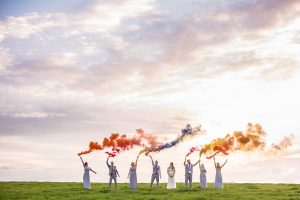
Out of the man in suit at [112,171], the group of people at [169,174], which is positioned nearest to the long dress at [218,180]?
the group of people at [169,174]

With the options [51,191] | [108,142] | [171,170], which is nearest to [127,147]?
[108,142]

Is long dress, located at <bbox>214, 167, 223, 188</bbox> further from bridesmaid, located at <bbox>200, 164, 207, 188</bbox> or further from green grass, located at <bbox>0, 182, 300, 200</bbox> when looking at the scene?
green grass, located at <bbox>0, 182, 300, 200</bbox>

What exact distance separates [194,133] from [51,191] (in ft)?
55.3

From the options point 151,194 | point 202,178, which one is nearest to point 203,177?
point 202,178

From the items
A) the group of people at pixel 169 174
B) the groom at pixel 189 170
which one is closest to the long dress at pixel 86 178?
the group of people at pixel 169 174

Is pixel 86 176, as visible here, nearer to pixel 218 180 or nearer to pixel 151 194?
pixel 151 194

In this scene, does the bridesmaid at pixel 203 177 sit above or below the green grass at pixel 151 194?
above

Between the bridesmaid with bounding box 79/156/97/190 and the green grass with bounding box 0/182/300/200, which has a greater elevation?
the bridesmaid with bounding box 79/156/97/190

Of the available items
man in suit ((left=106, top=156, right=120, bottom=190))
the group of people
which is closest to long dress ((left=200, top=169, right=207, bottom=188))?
the group of people

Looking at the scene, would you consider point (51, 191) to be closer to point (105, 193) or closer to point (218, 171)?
point (105, 193)

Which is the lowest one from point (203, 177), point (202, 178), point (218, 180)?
point (218, 180)

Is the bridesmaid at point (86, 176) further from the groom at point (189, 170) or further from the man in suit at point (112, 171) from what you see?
the groom at point (189, 170)

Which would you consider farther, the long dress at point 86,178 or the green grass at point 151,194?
the long dress at point 86,178

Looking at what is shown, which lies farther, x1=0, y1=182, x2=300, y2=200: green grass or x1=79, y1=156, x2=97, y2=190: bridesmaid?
x1=79, y1=156, x2=97, y2=190: bridesmaid
